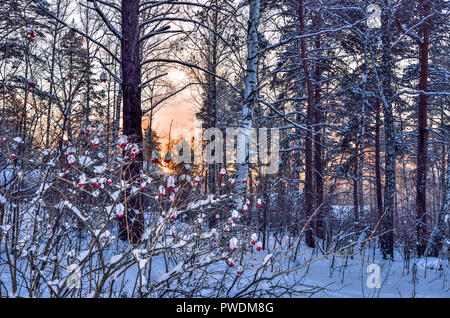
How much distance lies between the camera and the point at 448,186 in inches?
341

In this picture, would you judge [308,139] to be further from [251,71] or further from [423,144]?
[251,71]

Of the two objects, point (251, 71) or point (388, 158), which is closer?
point (251, 71)

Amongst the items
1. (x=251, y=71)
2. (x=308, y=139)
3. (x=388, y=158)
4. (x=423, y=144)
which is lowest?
(x=388, y=158)

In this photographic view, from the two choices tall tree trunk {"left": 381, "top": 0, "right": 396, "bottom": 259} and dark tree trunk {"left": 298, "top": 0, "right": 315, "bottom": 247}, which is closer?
tall tree trunk {"left": 381, "top": 0, "right": 396, "bottom": 259}

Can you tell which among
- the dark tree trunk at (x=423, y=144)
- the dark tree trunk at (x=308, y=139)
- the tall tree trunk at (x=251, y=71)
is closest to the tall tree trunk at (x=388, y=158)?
the dark tree trunk at (x=423, y=144)

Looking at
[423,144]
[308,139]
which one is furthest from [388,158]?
[308,139]

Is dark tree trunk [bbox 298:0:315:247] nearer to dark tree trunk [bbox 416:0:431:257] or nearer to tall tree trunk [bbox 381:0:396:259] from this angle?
tall tree trunk [bbox 381:0:396:259]

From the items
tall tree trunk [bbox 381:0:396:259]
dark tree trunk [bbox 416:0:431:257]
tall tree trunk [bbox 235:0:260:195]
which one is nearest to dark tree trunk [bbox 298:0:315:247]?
tall tree trunk [bbox 381:0:396:259]

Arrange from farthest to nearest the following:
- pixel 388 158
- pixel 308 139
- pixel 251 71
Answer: pixel 308 139
pixel 388 158
pixel 251 71

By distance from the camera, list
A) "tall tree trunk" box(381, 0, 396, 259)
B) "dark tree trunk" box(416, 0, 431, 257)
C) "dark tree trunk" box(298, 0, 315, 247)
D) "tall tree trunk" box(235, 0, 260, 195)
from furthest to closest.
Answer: "dark tree trunk" box(416, 0, 431, 257) → "dark tree trunk" box(298, 0, 315, 247) → "tall tree trunk" box(381, 0, 396, 259) → "tall tree trunk" box(235, 0, 260, 195)

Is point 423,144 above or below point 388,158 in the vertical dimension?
above

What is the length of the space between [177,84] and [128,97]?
22.6 feet

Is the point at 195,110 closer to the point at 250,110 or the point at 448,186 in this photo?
the point at 250,110

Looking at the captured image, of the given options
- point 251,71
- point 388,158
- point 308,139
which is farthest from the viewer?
point 308,139
